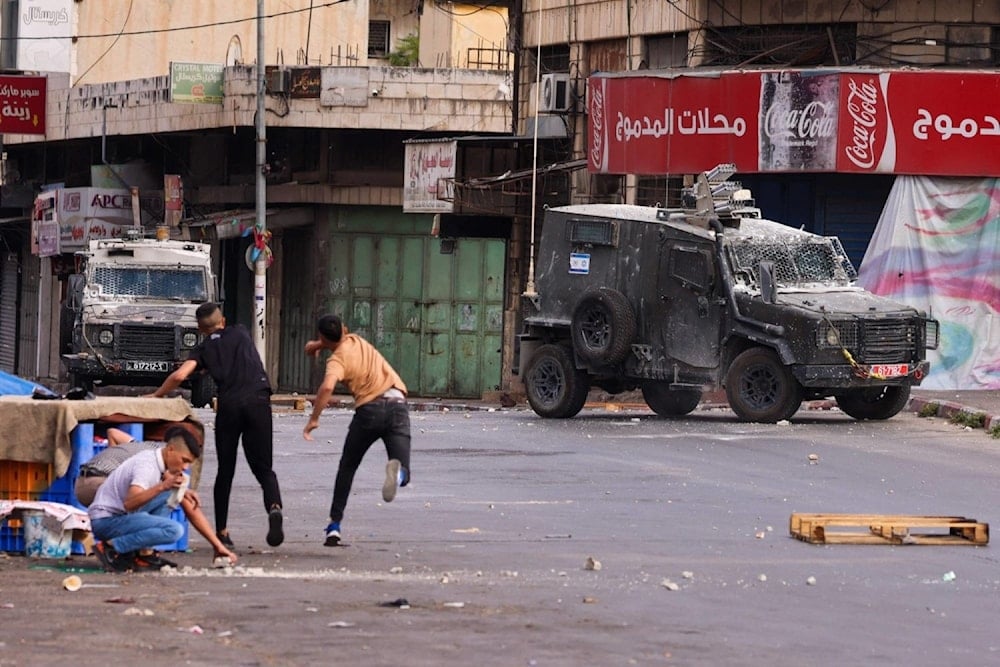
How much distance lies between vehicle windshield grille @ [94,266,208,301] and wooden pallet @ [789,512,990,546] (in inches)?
701

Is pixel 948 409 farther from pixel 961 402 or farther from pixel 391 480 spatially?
pixel 391 480

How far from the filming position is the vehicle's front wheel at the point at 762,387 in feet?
75.9

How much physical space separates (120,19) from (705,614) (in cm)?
4496

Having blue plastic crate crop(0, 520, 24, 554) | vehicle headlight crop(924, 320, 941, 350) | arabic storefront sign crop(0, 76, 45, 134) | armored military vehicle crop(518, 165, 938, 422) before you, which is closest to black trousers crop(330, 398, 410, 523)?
blue plastic crate crop(0, 520, 24, 554)

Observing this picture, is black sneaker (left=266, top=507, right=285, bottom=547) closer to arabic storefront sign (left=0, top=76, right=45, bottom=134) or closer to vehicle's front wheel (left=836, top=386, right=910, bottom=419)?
vehicle's front wheel (left=836, top=386, right=910, bottom=419)

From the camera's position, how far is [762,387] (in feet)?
77.0

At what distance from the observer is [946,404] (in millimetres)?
25219

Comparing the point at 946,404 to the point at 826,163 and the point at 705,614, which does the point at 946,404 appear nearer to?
the point at 826,163

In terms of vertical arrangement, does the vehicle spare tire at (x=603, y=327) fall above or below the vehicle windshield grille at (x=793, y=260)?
below

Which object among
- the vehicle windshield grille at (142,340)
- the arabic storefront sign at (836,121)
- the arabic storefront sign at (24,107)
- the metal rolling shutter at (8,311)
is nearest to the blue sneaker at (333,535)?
the vehicle windshield grille at (142,340)

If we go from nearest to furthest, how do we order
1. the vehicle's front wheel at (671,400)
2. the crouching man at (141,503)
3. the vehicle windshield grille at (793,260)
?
the crouching man at (141,503), the vehicle windshield grille at (793,260), the vehicle's front wheel at (671,400)

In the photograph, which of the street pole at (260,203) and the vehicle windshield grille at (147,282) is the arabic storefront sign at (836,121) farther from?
the street pole at (260,203)

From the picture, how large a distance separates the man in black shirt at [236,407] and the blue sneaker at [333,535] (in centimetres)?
34

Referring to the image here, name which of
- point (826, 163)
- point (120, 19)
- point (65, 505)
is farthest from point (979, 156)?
point (120, 19)
